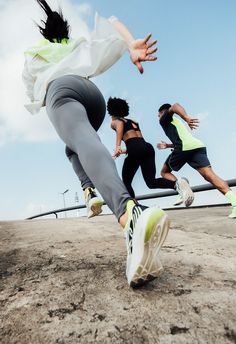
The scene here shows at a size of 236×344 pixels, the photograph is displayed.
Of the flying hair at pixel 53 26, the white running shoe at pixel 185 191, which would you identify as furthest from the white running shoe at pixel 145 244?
the white running shoe at pixel 185 191

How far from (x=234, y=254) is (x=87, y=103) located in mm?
1144

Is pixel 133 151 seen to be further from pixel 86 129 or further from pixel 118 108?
pixel 86 129

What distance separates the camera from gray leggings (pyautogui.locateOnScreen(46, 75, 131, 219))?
1.33 m

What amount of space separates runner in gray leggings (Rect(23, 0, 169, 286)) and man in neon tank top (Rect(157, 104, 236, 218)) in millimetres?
2565

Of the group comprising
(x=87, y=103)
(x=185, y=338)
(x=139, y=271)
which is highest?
(x=87, y=103)

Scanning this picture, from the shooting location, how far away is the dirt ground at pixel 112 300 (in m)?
0.86

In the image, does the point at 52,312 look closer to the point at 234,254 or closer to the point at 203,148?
the point at 234,254

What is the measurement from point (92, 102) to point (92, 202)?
2.06ft

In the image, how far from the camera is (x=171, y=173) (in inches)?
196

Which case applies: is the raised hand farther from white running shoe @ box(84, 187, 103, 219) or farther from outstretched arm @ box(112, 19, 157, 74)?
white running shoe @ box(84, 187, 103, 219)

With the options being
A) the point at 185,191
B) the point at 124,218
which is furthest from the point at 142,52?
the point at 185,191

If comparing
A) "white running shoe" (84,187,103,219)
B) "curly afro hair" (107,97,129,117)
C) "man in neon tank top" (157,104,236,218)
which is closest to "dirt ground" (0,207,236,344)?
"white running shoe" (84,187,103,219)

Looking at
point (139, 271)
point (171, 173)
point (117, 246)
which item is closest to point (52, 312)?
point (139, 271)

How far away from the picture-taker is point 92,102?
69.7 inches
